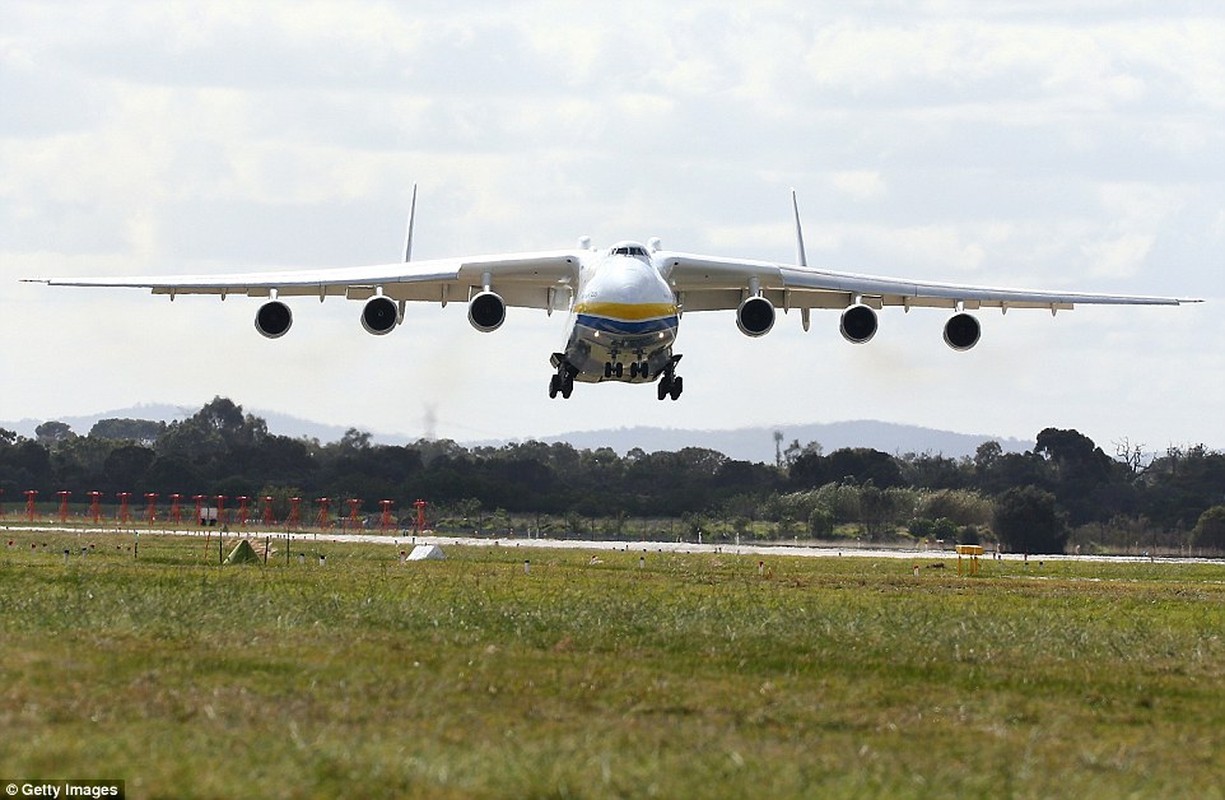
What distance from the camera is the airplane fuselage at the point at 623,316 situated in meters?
28.4

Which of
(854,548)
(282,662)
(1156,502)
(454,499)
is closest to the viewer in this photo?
(282,662)

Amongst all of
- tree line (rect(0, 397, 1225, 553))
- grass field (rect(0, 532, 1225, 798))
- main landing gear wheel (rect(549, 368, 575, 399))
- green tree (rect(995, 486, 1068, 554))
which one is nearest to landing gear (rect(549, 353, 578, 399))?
main landing gear wheel (rect(549, 368, 575, 399))

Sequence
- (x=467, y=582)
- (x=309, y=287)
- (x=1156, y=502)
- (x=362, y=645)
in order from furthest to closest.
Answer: (x=1156, y=502)
(x=309, y=287)
(x=467, y=582)
(x=362, y=645)

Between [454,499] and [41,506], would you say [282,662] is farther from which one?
[41,506]

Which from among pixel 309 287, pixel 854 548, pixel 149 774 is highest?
pixel 309 287

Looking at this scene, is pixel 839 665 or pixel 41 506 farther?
pixel 41 506

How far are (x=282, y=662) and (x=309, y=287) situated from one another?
20.7 metres

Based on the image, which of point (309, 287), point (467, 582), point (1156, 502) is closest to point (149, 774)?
point (467, 582)

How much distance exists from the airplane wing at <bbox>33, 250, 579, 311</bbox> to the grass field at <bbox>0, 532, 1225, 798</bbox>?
1135cm

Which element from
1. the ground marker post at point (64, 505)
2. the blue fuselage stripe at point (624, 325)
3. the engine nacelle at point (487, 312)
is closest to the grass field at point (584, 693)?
the blue fuselage stripe at point (624, 325)

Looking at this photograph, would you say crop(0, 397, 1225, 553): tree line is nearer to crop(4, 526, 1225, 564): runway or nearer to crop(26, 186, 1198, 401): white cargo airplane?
crop(4, 526, 1225, 564): runway

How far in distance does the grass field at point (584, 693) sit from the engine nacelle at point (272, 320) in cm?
1010

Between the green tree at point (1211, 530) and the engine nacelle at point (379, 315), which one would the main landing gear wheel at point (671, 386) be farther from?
the green tree at point (1211, 530)

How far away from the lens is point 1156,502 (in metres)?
66.1
